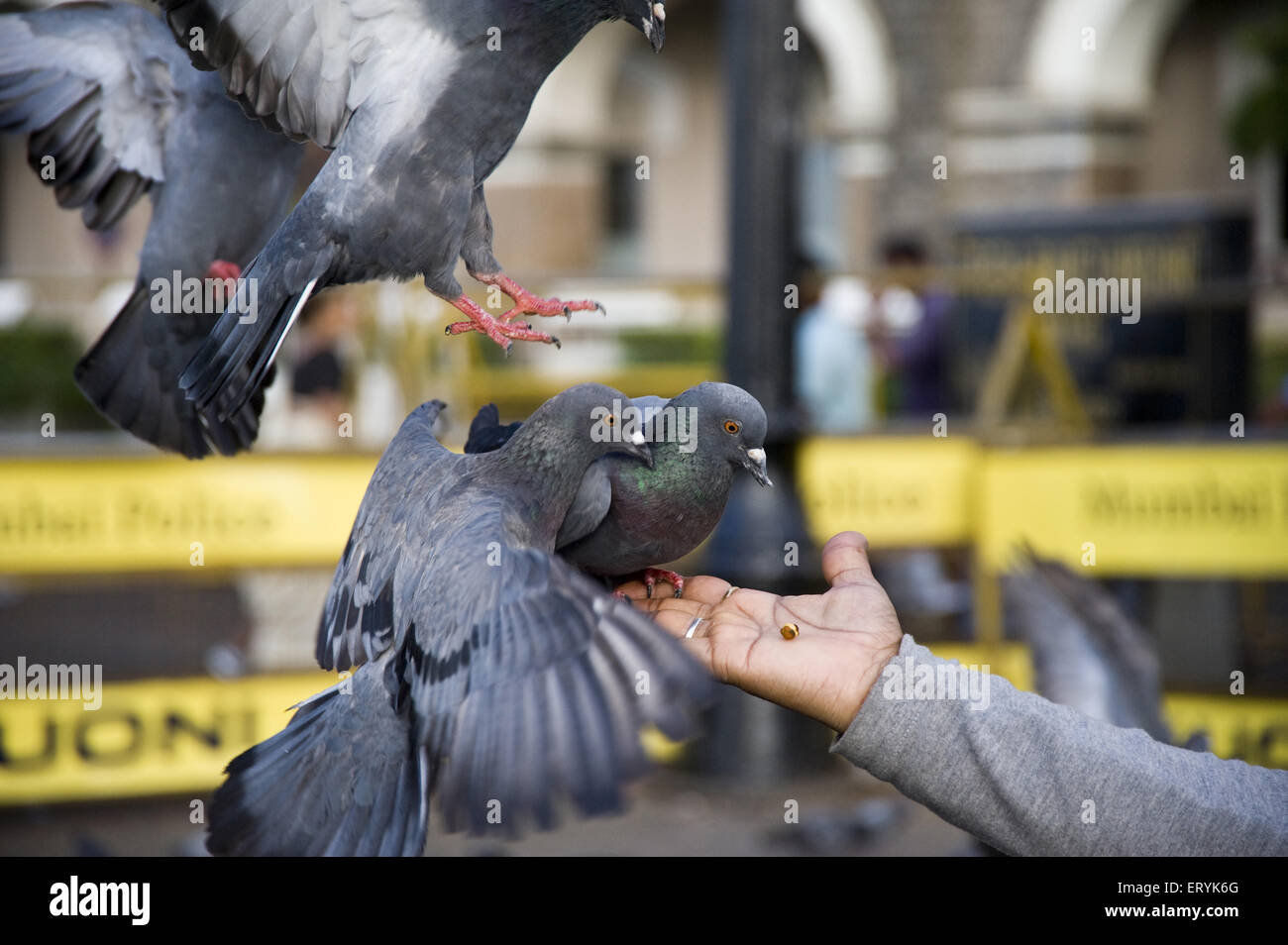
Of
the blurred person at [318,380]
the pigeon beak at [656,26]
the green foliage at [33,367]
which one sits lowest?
the pigeon beak at [656,26]

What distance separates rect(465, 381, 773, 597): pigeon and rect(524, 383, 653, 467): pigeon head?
0.10ft

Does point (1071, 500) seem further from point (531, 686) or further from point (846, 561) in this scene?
point (531, 686)

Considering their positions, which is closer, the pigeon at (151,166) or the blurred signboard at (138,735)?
the pigeon at (151,166)

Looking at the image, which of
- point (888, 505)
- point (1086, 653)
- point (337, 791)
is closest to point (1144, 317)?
point (888, 505)

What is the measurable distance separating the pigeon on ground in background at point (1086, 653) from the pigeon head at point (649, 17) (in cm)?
266

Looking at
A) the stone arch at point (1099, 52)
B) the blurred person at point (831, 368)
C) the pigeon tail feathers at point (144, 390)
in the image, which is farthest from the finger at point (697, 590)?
the stone arch at point (1099, 52)

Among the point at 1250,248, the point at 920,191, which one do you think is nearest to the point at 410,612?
the point at 1250,248

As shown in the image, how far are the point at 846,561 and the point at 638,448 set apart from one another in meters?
0.56

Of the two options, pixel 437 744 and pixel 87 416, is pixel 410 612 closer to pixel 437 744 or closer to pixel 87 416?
pixel 437 744

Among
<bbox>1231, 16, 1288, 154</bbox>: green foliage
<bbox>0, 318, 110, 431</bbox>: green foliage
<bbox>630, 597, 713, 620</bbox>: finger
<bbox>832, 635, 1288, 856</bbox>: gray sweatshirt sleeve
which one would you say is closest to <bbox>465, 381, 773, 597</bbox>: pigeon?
<bbox>630, 597, 713, 620</bbox>: finger

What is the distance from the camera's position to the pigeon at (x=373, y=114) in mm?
1534

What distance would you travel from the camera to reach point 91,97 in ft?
5.87

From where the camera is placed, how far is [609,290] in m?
10.7

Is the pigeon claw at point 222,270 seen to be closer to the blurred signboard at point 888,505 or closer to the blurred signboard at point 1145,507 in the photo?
the blurred signboard at point 888,505
